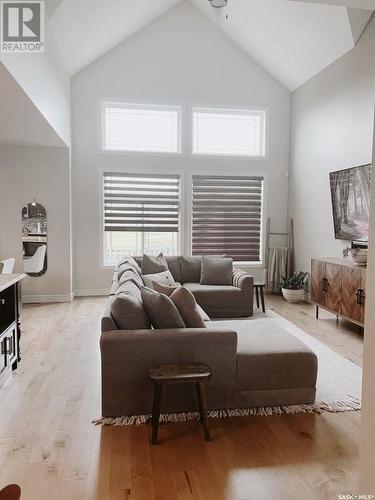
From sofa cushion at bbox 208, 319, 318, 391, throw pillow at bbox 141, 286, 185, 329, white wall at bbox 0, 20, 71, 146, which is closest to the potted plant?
sofa cushion at bbox 208, 319, 318, 391

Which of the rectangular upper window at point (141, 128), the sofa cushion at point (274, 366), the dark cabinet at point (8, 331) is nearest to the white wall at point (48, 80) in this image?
the rectangular upper window at point (141, 128)

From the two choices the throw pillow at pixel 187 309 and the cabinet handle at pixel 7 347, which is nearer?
the throw pillow at pixel 187 309

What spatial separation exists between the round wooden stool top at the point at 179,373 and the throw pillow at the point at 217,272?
10.3ft

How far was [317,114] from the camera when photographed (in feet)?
20.5

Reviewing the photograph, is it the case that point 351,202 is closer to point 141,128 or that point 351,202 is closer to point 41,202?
point 141,128

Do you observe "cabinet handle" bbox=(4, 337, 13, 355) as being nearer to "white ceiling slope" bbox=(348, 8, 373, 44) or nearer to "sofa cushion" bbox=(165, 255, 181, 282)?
"sofa cushion" bbox=(165, 255, 181, 282)

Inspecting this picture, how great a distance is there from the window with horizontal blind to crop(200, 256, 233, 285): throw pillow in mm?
1634

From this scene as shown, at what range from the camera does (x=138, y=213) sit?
696cm

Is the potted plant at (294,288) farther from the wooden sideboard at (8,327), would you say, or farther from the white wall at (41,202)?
the wooden sideboard at (8,327)

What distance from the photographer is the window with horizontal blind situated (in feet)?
22.6

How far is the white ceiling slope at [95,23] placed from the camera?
4.62 meters

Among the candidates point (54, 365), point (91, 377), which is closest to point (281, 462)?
point (91, 377)

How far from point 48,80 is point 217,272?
3.41 meters

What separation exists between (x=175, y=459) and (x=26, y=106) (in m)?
3.52
